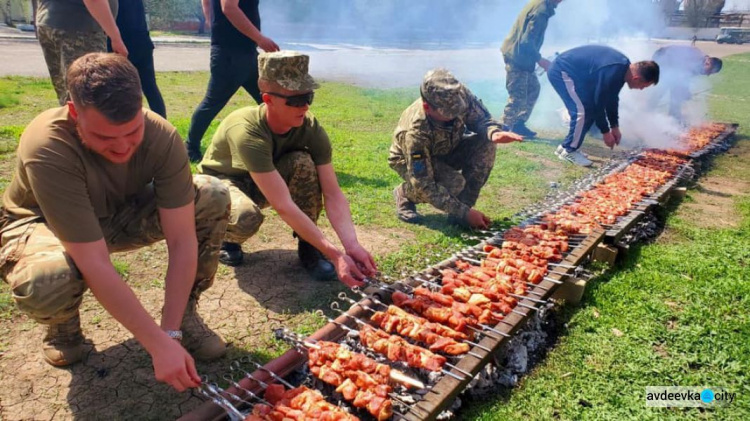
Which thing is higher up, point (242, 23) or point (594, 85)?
point (242, 23)

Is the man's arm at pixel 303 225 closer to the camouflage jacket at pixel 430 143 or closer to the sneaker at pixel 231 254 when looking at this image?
the sneaker at pixel 231 254

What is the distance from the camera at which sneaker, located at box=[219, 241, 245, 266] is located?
171 inches

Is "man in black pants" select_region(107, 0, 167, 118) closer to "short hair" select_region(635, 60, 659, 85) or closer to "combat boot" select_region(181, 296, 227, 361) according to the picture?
"combat boot" select_region(181, 296, 227, 361)

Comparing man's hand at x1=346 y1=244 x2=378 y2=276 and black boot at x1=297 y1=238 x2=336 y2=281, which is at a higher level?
man's hand at x1=346 y1=244 x2=378 y2=276

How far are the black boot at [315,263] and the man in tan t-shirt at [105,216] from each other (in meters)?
1.22

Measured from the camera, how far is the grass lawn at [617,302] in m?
2.98

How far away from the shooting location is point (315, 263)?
4340mm

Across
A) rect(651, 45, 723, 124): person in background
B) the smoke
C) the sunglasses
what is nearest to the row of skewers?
the sunglasses

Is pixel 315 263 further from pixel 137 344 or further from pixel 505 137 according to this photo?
pixel 505 137

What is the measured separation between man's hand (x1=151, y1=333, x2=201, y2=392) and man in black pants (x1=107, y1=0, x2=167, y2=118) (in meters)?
4.72

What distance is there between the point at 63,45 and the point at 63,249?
2921 millimetres

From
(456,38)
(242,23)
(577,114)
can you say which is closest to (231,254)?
(242,23)

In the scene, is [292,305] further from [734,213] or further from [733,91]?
[733,91]

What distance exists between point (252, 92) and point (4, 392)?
4215 mm
